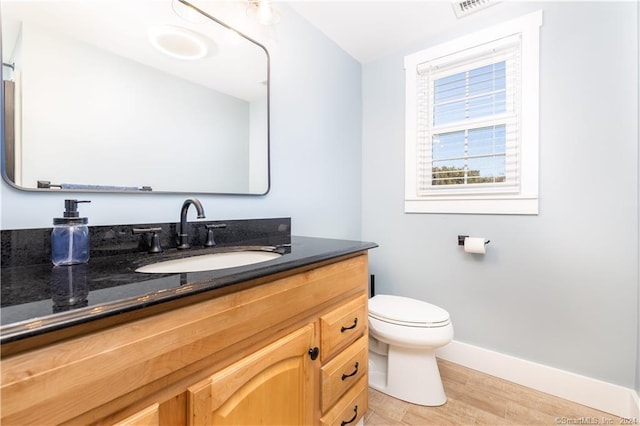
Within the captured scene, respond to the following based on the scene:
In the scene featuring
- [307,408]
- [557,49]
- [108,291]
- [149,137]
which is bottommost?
[307,408]

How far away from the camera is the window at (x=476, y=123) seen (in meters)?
1.65

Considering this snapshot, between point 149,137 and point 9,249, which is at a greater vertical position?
point 149,137

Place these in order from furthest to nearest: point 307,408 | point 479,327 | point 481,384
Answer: point 479,327 → point 481,384 → point 307,408

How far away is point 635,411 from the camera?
1.34 metres

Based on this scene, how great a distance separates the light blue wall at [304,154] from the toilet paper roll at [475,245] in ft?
2.65

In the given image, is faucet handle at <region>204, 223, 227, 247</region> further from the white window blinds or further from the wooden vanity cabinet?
the white window blinds

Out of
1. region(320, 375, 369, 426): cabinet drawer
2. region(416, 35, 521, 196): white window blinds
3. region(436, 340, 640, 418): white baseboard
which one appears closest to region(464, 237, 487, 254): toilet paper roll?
region(416, 35, 521, 196): white window blinds

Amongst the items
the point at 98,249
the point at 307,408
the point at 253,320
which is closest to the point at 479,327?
the point at 307,408

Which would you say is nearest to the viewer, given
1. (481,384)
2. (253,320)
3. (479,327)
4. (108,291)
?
(108,291)

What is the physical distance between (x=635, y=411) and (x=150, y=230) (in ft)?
7.64

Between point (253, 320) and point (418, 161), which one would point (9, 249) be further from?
point (418, 161)

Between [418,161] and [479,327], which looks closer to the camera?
[479,327]

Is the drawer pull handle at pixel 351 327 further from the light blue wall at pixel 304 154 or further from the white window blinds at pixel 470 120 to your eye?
the white window blinds at pixel 470 120

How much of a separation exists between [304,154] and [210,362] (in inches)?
53.0
